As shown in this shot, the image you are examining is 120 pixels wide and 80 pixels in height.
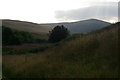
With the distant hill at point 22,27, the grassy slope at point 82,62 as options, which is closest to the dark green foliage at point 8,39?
the grassy slope at point 82,62

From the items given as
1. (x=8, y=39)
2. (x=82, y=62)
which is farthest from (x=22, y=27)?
(x=82, y=62)

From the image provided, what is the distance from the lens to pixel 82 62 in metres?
12.8

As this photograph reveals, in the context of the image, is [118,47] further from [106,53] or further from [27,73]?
[27,73]

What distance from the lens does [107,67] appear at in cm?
1117

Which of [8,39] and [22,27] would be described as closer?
[8,39]

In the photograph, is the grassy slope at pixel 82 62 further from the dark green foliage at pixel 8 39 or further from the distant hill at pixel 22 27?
the distant hill at pixel 22 27

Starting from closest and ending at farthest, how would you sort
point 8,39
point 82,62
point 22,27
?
1. point 82,62
2. point 8,39
3. point 22,27

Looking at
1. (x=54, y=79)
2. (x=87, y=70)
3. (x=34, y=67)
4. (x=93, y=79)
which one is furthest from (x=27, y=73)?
(x=93, y=79)

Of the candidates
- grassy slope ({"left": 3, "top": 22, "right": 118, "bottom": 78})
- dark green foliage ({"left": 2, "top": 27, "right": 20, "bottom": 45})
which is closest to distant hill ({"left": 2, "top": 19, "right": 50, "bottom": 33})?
dark green foliage ({"left": 2, "top": 27, "right": 20, "bottom": 45})

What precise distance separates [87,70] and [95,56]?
1.79 meters

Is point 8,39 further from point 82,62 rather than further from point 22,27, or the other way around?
point 22,27

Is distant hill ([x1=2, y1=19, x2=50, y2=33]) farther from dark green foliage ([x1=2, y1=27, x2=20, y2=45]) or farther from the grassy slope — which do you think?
the grassy slope

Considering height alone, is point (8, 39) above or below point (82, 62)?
below

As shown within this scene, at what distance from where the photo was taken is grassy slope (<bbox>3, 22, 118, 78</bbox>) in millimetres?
11102
